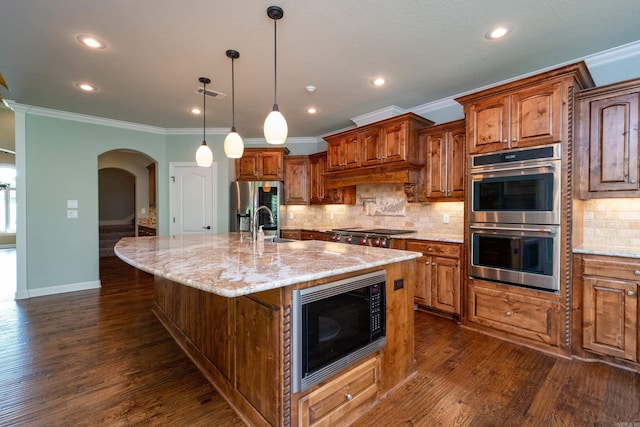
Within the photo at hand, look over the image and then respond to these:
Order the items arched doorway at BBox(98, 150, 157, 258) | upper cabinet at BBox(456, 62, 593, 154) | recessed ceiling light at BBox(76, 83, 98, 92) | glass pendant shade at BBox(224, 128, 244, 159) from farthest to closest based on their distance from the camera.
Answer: arched doorway at BBox(98, 150, 157, 258) < recessed ceiling light at BBox(76, 83, 98, 92) < glass pendant shade at BBox(224, 128, 244, 159) < upper cabinet at BBox(456, 62, 593, 154)

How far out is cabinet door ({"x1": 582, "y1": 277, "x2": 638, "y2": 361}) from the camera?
7.25 feet

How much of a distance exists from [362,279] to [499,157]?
6.63 ft

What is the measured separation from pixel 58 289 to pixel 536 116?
6301 millimetres

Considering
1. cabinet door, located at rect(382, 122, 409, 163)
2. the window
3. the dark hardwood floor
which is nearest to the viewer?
the dark hardwood floor

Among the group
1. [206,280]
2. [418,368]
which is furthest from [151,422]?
[418,368]

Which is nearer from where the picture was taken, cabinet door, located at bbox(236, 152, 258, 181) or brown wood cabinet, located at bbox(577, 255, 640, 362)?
brown wood cabinet, located at bbox(577, 255, 640, 362)

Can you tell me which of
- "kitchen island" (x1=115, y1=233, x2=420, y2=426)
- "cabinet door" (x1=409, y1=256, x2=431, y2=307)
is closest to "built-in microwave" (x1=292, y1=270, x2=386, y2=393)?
"kitchen island" (x1=115, y1=233, x2=420, y2=426)

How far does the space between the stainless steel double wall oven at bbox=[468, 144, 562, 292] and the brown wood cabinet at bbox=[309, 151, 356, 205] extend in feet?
7.17

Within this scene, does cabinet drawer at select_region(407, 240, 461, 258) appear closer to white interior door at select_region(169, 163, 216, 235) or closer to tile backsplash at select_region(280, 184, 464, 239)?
tile backsplash at select_region(280, 184, 464, 239)

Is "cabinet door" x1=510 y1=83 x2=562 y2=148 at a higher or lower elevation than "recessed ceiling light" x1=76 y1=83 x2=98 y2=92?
lower

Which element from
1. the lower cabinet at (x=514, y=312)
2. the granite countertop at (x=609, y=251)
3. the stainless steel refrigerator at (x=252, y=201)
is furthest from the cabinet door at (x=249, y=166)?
the granite countertop at (x=609, y=251)

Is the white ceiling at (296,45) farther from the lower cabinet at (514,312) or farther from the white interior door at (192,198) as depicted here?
the lower cabinet at (514,312)

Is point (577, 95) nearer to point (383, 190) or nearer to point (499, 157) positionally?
point (499, 157)

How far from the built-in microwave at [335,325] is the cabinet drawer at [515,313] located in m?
1.57
